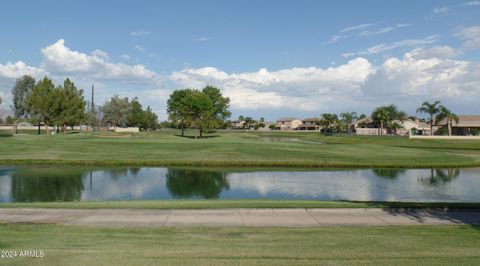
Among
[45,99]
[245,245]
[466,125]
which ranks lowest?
[245,245]

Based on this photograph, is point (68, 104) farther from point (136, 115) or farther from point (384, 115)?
point (384, 115)

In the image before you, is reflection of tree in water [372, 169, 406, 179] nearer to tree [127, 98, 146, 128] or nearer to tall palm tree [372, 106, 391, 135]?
tall palm tree [372, 106, 391, 135]

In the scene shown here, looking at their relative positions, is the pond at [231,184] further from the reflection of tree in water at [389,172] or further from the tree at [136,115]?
the tree at [136,115]

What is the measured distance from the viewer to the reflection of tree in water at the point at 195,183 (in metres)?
25.4

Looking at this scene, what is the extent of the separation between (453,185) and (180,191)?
765 inches

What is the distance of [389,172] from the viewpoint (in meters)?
37.9

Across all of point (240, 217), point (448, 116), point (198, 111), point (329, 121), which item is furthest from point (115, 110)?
point (240, 217)

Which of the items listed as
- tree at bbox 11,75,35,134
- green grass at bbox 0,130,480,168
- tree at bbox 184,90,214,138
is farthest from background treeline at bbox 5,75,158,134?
green grass at bbox 0,130,480,168

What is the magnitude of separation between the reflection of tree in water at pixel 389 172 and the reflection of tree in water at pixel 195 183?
45.1 ft

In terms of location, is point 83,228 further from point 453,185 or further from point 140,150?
point 140,150

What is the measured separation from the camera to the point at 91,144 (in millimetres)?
51000

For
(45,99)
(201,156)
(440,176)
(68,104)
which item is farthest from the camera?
(68,104)

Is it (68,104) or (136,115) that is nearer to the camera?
(68,104)

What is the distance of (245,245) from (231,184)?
752 inches
